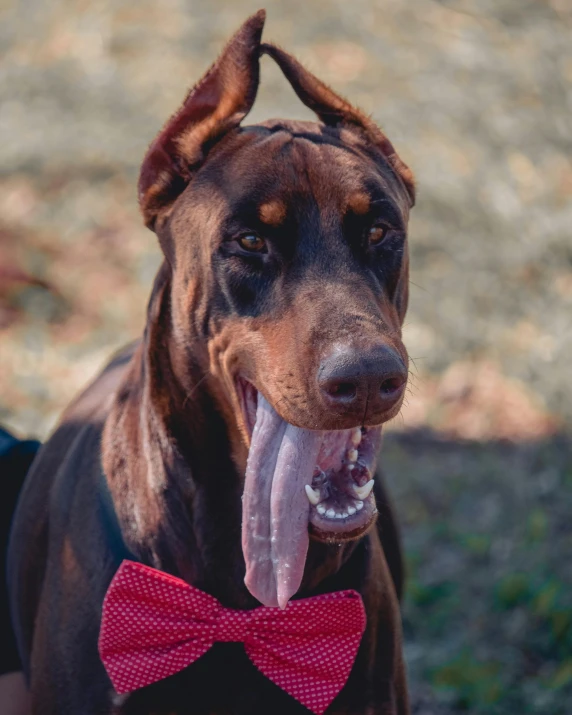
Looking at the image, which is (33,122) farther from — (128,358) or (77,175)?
(128,358)

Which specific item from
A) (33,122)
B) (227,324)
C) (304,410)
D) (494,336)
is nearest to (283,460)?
(304,410)

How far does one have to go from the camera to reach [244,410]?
2.55 m

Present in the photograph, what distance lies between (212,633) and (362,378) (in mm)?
818

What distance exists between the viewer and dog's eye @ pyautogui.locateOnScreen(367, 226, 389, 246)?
8.20 feet

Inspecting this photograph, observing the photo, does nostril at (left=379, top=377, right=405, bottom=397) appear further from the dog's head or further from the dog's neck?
the dog's neck

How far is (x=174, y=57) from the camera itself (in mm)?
9258

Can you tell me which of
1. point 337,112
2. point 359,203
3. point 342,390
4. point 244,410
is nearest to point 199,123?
point 337,112

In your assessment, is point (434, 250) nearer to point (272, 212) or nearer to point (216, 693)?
point (272, 212)

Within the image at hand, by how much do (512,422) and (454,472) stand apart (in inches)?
26.4

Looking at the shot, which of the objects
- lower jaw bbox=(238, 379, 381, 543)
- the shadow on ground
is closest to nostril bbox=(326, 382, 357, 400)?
lower jaw bbox=(238, 379, 381, 543)

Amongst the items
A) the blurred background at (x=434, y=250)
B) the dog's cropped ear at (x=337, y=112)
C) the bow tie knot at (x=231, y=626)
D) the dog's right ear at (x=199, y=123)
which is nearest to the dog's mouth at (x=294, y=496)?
the bow tie knot at (x=231, y=626)

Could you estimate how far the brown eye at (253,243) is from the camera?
2.43 m

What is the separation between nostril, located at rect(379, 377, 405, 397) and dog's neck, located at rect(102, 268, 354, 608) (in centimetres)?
55

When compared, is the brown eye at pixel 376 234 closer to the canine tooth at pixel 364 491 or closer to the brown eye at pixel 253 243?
the brown eye at pixel 253 243
